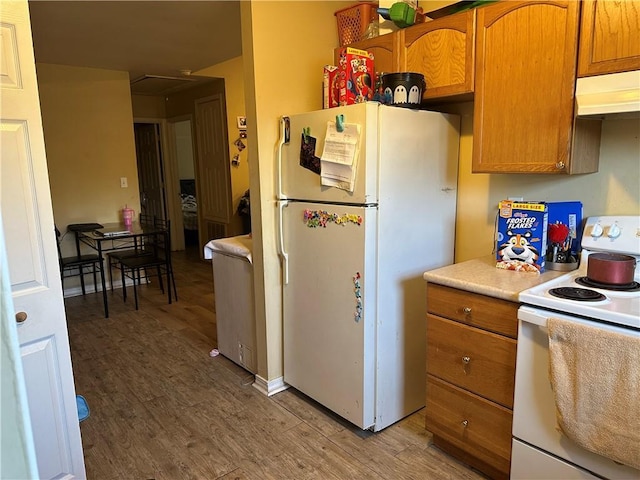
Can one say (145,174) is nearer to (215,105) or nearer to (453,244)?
(215,105)

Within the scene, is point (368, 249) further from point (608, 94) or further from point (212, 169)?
point (212, 169)

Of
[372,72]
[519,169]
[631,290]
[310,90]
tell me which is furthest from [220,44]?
[631,290]

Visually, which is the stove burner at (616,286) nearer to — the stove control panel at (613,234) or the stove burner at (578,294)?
the stove burner at (578,294)

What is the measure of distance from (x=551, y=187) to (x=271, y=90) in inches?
58.8

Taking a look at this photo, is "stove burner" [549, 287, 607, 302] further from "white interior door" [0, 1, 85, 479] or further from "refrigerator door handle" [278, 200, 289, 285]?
"white interior door" [0, 1, 85, 479]

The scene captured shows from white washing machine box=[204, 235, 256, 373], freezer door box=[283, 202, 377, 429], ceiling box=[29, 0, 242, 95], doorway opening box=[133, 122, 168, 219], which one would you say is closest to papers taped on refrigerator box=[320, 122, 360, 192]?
freezer door box=[283, 202, 377, 429]

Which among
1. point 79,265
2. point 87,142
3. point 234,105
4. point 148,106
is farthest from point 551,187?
point 148,106

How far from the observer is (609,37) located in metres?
1.55

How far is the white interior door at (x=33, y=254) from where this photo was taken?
1.44m

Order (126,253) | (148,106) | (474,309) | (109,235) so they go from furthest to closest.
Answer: (148,106), (126,253), (109,235), (474,309)

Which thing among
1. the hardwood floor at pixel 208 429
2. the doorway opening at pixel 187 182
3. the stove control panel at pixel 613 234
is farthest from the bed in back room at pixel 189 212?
the stove control panel at pixel 613 234

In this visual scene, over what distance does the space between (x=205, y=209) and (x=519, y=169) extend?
482 centimetres

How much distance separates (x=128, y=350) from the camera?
10.7 ft

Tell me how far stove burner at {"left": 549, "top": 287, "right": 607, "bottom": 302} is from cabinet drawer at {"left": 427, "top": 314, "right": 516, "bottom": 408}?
25 cm
